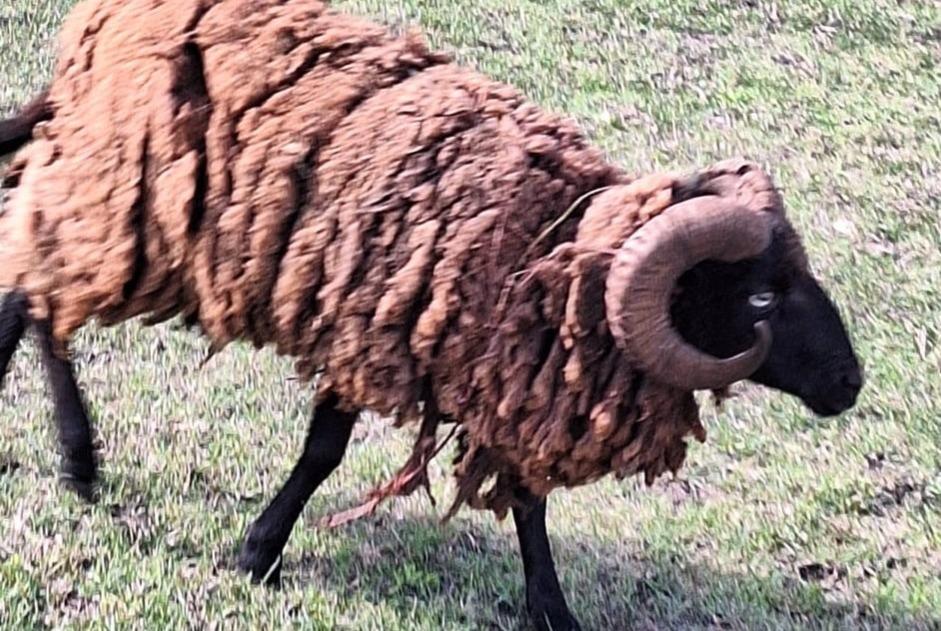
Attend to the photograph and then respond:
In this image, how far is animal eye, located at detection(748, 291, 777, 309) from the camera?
163 inches

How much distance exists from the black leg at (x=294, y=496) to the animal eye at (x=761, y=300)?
1318 mm

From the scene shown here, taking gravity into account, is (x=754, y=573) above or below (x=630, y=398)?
below

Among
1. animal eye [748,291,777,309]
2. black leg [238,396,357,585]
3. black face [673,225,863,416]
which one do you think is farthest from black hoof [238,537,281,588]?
animal eye [748,291,777,309]

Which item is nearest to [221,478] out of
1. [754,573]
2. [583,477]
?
[583,477]

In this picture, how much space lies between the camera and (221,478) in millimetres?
5156

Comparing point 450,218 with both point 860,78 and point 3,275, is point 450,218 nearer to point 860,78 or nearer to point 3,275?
point 3,275

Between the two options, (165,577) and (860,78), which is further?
(860,78)

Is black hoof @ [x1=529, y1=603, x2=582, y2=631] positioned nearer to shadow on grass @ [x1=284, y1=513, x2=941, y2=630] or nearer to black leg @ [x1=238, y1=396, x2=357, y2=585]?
shadow on grass @ [x1=284, y1=513, x2=941, y2=630]

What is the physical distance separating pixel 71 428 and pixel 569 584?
181cm

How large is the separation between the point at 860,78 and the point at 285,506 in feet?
21.9

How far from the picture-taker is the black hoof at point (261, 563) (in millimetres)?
4551

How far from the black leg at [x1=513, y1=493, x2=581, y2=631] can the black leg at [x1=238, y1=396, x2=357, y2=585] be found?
0.63 m

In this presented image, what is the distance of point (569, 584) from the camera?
489 centimetres

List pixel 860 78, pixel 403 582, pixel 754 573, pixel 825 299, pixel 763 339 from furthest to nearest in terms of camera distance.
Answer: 1. pixel 860 78
2. pixel 754 573
3. pixel 403 582
4. pixel 825 299
5. pixel 763 339
